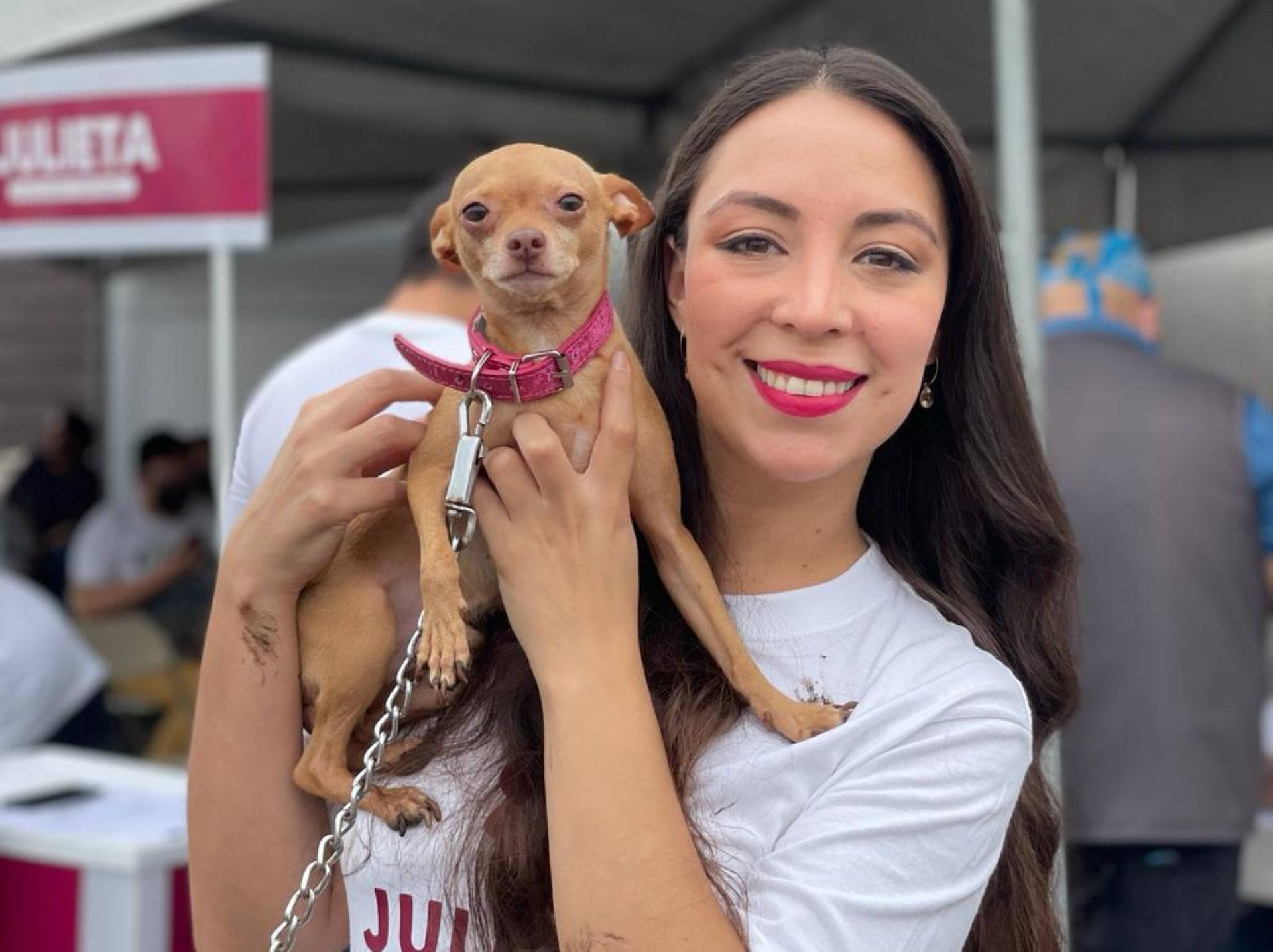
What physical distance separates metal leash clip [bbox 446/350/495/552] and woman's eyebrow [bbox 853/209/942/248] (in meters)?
0.36

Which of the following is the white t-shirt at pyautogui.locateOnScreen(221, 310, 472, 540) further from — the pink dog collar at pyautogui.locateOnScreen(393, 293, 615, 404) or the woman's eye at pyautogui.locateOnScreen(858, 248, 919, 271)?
the woman's eye at pyautogui.locateOnScreen(858, 248, 919, 271)

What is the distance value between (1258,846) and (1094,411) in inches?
48.8

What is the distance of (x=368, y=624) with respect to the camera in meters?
1.36

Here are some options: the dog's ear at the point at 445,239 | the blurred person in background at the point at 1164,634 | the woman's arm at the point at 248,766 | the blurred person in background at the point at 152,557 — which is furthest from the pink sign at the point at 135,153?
the blurred person in background at the point at 152,557

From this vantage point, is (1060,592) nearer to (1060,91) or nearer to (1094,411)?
(1094,411)

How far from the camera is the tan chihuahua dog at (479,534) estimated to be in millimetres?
1275

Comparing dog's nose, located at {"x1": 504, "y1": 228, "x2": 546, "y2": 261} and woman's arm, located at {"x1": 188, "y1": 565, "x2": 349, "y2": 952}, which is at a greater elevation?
dog's nose, located at {"x1": 504, "y1": 228, "x2": 546, "y2": 261}

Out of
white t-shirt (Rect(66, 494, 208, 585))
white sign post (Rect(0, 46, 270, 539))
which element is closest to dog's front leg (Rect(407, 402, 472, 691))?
white sign post (Rect(0, 46, 270, 539))

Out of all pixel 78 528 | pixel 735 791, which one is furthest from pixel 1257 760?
pixel 78 528

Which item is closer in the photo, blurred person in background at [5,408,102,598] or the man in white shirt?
the man in white shirt

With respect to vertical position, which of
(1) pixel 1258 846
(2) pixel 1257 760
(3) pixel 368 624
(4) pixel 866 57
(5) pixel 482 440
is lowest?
(1) pixel 1258 846

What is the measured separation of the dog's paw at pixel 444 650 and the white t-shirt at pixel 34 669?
294cm

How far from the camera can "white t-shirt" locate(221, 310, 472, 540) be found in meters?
2.39

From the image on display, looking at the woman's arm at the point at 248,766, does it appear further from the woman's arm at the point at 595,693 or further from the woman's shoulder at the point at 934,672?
the woman's shoulder at the point at 934,672
